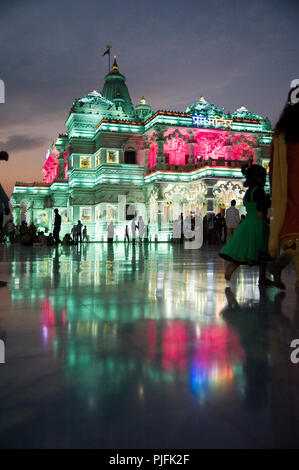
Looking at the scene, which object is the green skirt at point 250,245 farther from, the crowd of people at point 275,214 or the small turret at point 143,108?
the small turret at point 143,108

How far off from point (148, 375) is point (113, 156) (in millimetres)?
38797

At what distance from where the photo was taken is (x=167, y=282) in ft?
20.5

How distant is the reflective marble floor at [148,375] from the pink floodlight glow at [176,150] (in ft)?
120

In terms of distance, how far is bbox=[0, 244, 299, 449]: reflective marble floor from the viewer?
60.7 inches

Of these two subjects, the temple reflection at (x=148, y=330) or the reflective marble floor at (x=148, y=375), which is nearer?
the reflective marble floor at (x=148, y=375)

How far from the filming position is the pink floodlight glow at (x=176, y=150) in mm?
39772

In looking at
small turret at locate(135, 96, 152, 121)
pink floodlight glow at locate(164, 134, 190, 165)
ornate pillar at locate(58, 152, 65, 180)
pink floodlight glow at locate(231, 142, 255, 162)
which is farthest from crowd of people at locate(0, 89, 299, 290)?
small turret at locate(135, 96, 152, 121)

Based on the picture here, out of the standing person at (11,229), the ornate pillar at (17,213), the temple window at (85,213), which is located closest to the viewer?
the standing person at (11,229)

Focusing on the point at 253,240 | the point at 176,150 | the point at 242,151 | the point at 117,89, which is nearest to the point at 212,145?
the point at 242,151

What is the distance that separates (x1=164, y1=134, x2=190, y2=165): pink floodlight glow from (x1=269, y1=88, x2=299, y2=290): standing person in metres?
35.1

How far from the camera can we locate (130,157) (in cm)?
4097

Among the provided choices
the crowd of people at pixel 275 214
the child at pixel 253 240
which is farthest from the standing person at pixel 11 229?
the child at pixel 253 240
